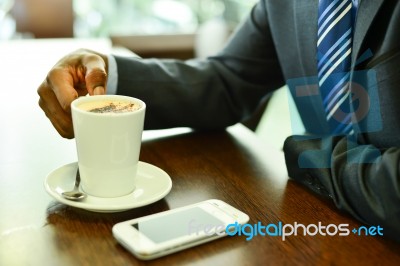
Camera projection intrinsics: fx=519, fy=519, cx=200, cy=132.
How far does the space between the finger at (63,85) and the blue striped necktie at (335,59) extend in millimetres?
388

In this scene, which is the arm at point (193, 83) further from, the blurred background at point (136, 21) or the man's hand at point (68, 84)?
the blurred background at point (136, 21)

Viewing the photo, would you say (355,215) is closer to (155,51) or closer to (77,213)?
(77,213)

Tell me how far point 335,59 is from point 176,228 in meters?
0.39

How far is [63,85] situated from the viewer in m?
0.74

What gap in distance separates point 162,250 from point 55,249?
0.11 m

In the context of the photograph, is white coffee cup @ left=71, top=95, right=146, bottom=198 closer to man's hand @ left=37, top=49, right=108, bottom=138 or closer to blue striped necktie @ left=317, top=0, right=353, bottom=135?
man's hand @ left=37, top=49, right=108, bottom=138

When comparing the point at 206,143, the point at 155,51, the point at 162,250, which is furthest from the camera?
the point at 155,51

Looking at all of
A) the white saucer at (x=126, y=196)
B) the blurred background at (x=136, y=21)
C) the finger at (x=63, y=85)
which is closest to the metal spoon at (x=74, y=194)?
the white saucer at (x=126, y=196)

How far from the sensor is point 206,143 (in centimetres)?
89

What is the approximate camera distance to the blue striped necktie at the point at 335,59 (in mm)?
Result: 769

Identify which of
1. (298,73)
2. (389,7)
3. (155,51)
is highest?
(389,7)

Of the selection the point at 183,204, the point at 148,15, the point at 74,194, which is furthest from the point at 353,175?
the point at 148,15

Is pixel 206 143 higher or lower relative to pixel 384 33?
lower

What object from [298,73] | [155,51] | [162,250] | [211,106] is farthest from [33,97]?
[155,51]
